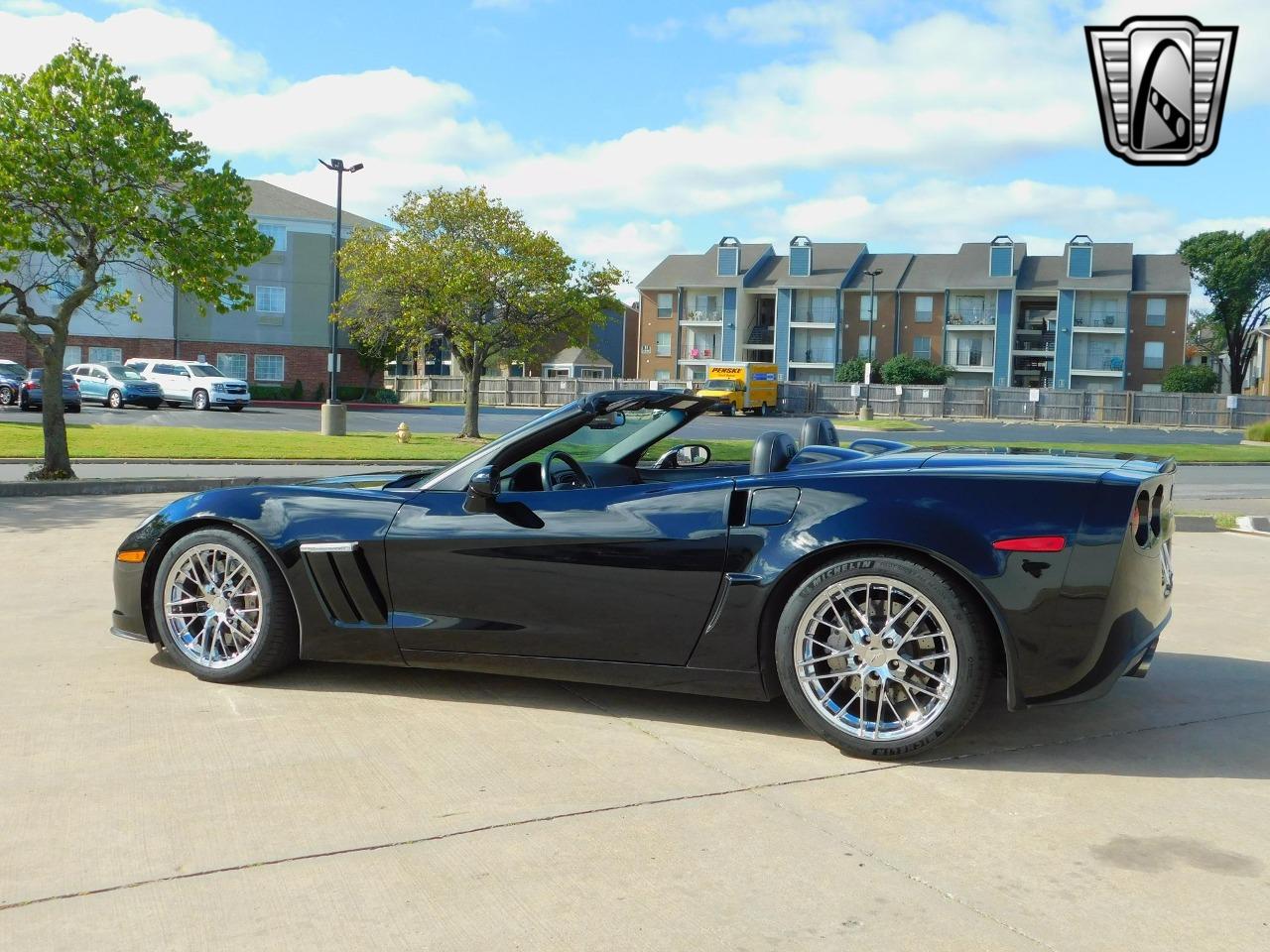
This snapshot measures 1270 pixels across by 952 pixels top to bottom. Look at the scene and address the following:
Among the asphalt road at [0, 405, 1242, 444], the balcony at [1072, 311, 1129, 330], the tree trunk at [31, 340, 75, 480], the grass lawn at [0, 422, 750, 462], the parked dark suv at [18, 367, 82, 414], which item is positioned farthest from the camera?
the balcony at [1072, 311, 1129, 330]

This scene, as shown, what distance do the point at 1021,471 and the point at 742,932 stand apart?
81.8 inches

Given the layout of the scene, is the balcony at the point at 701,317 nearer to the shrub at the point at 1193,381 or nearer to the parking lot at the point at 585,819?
the shrub at the point at 1193,381

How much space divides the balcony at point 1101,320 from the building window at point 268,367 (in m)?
47.1

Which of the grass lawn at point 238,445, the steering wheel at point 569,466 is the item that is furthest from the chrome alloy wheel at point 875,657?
the grass lawn at point 238,445

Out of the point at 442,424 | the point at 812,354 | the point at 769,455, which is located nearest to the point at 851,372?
the point at 812,354

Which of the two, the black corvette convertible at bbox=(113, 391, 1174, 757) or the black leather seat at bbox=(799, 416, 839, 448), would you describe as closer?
the black corvette convertible at bbox=(113, 391, 1174, 757)

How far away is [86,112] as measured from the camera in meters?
13.8

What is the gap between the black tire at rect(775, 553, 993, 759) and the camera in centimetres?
399

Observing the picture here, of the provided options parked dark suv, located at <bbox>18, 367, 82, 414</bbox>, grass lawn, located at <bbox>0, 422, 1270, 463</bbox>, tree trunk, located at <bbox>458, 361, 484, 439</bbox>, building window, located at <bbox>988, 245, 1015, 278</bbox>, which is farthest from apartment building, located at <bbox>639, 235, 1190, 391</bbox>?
parked dark suv, located at <bbox>18, 367, 82, 414</bbox>

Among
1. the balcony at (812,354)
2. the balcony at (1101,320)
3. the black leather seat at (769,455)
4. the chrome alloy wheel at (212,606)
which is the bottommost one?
the chrome alloy wheel at (212,606)

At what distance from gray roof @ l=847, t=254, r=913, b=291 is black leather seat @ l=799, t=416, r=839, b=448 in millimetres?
71799

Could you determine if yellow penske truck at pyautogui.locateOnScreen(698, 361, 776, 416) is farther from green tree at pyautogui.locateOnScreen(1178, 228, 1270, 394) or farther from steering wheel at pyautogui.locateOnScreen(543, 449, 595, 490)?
steering wheel at pyautogui.locateOnScreen(543, 449, 595, 490)

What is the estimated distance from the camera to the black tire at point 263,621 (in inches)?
193

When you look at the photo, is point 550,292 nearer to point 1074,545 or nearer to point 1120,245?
point 1074,545
